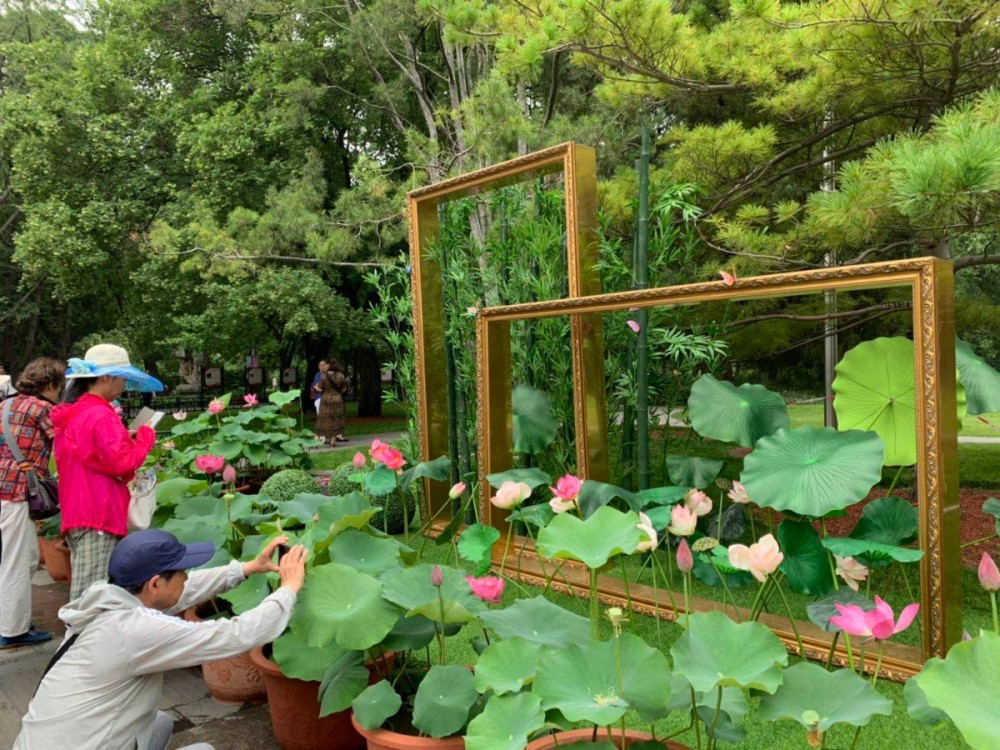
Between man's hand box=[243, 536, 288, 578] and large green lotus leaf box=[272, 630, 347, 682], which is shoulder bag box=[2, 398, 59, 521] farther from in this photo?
large green lotus leaf box=[272, 630, 347, 682]

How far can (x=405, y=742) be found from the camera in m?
1.68


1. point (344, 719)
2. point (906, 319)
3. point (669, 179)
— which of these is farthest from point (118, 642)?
point (906, 319)

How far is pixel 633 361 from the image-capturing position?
406 centimetres

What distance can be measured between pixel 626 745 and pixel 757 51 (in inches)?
125

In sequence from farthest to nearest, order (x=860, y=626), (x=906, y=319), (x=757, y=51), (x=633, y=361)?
(x=906, y=319), (x=633, y=361), (x=757, y=51), (x=860, y=626)

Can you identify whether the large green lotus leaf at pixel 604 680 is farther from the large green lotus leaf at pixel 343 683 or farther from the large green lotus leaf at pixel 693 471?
the large green lotus leaf at pixel 693 471

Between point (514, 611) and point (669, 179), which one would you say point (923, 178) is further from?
point (669, 179)

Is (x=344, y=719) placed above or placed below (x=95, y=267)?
below

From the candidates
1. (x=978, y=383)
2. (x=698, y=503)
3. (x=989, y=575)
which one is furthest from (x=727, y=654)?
(x=978, y=383)

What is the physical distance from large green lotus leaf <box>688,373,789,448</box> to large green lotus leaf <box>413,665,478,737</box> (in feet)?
5.10

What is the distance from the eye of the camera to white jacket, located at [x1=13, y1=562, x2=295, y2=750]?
1553 mm

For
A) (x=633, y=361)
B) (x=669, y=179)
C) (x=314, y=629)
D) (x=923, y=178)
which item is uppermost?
(x=669, y=179)

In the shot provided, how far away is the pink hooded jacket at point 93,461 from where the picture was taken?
8.41 ft

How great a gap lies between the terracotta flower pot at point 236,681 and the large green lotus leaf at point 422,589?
Answer: 0.93m
